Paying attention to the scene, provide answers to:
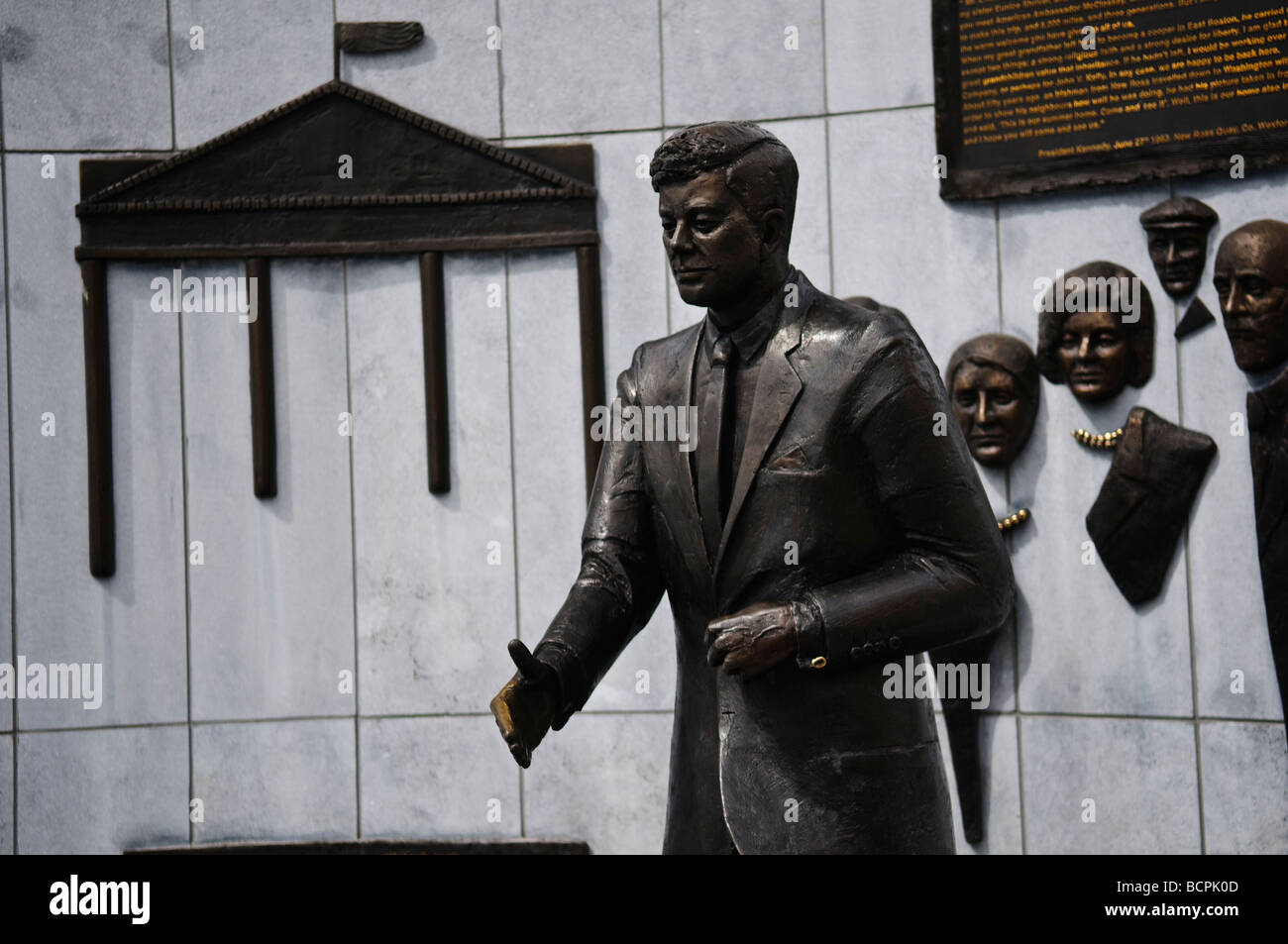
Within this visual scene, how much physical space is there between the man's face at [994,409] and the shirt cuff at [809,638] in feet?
9.37

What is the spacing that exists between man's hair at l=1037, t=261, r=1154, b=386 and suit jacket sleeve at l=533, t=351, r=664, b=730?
266cm

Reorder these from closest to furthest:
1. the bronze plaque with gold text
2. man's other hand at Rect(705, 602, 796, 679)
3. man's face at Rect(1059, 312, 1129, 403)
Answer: man's other hand at Rect(705, 602, 796, 679) → the bronze plaque with gold text → man's face at Rect(1059, 312, 1129, 403)

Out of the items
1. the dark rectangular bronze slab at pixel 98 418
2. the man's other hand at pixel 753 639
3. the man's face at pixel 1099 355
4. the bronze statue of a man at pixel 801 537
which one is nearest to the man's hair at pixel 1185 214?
the man's face at pixel 1099 355

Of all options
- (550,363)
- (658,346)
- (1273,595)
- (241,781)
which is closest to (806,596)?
(658,346)

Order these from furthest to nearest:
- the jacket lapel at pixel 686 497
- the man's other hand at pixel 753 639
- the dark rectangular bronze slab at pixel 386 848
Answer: the dark rectangular bronze slab at pixel 386 848 → the jacket lapel at pixel 686 497 → the man's other hand at pixel 753 639

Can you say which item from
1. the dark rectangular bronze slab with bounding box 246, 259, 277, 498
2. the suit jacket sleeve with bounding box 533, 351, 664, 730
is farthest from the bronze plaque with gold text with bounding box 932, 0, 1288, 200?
the suit jacket sleeve with bounding box 533, 351, 664, 730

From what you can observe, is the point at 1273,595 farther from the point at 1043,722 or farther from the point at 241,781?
the point at 241,781

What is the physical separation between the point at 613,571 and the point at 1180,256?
297 cm

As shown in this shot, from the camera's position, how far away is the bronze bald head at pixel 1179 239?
17.6ft

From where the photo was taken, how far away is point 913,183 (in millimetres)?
5801

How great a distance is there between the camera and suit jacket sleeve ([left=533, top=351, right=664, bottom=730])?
123 inches

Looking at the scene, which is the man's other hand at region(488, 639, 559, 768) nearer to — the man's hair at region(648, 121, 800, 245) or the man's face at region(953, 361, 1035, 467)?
the man's hair at region(648, 121, 800, 245)

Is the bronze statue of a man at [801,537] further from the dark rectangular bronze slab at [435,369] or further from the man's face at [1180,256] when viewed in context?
the dark rectangular bronze slab at [435,369]

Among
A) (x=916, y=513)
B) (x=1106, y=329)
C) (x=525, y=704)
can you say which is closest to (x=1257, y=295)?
(x=1106, y=329)
